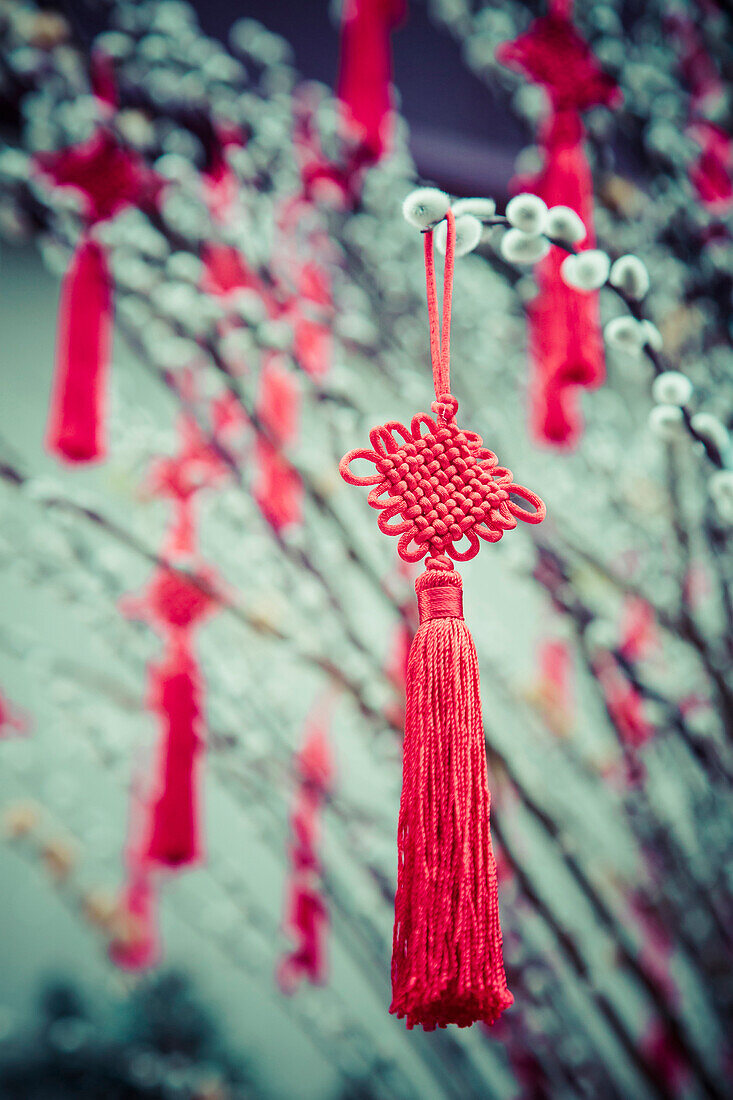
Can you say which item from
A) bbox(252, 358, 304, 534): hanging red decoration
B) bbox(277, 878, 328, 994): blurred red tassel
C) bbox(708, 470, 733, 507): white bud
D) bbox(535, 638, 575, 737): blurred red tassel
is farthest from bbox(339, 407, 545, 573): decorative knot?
bbox(535, 638, 575, 737): blurred red tassel

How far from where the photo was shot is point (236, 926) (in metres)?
0.86

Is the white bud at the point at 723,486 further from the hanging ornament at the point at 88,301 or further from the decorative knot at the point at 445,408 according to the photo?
the hanging ornament at the point at 88,301

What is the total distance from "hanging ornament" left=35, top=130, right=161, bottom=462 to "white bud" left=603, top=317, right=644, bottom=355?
0.36m

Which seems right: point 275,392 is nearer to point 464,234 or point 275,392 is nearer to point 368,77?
point 368,77

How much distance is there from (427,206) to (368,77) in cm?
42

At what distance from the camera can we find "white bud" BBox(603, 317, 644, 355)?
0.33 m

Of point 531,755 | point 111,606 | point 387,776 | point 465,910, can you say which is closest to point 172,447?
point 111,606

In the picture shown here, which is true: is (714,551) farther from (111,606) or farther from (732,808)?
(111,606)

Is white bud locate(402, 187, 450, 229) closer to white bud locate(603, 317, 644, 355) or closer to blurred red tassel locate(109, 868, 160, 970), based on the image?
white bud locate(603, 317, 644, 355)

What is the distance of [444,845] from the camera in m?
0.30

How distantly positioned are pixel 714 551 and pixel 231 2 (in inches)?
32.0

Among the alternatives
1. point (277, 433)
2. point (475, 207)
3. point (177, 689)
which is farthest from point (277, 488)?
point (475, 207)

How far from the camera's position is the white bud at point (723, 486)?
0.36 meters

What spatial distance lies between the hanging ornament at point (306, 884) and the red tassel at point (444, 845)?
9.8 inches
